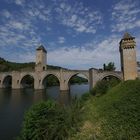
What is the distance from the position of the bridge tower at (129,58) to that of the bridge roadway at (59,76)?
2.61 metres

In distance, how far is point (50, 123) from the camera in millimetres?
15828

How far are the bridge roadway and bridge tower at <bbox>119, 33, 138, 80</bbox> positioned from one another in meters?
2.61

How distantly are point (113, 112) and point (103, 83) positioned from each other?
58.6ft

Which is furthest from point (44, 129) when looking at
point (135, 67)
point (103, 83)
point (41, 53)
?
point (41, 53)

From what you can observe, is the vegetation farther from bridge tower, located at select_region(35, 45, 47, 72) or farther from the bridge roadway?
bridge tower, located at select_region(35, 45, 47, 72)

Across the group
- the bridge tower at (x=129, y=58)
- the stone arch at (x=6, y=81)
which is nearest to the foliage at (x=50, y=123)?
the bridge tower at (x=129, y=58)

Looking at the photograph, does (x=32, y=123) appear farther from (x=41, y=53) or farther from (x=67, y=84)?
(x=41, y=53)

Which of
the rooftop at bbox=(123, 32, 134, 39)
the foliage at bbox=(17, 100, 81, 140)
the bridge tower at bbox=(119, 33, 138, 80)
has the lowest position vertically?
the foliage at bbox=(17, 100, 81, 140)

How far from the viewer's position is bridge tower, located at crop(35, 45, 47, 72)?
6838cm

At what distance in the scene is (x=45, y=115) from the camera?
16812 mm

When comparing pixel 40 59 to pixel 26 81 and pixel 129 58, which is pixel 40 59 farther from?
pixel 129 58

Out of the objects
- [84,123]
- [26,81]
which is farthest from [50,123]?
[26,81]

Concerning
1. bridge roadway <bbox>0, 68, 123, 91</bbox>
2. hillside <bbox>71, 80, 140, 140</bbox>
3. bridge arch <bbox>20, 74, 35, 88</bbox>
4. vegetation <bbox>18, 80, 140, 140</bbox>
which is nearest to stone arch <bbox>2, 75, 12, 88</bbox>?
bridge roadway <bbox>0, 68, 123, 91</bbox>

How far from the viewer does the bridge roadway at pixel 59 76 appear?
185 ft
